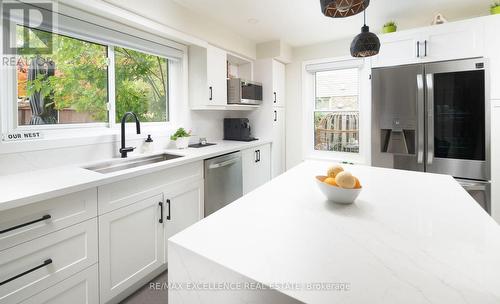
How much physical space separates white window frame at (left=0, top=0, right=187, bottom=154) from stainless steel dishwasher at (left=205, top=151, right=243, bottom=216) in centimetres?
74

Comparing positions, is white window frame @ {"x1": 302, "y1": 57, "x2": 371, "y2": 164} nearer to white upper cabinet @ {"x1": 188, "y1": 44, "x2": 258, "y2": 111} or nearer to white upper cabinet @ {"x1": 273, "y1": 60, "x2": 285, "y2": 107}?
white upper cabinet @ {"x1": 273, "y1": 60, "x2": 285, "y2": 107}

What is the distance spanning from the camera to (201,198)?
2328 millimetres

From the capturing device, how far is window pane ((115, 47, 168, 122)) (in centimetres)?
236

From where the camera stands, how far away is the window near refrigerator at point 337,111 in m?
3.65

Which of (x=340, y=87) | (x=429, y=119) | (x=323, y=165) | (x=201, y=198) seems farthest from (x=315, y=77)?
(x=201, y=198)

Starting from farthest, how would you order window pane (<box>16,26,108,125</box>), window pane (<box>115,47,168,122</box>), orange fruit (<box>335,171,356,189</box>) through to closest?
window pane (<box>115,47,168,122</box>) < window pane (<box>16,26,108,125</box>) < orange fruit (<box>335,171,356,189</box>)

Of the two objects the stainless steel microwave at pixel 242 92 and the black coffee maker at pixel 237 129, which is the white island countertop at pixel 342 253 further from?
the black coffee maker at pixel 237 129

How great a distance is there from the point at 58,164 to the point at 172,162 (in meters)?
0.78

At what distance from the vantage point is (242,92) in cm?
328

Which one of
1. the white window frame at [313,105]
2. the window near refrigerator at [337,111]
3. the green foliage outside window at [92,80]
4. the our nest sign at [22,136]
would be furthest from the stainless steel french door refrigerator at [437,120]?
the our nest sign at [22,136]

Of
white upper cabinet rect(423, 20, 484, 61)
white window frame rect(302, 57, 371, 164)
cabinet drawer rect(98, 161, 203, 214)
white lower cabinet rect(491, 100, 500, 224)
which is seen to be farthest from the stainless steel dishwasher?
white lower cabinet rect(491, 100, 500, 224)

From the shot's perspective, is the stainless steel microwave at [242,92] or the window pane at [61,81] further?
the stainless steel microwave at [242,92]

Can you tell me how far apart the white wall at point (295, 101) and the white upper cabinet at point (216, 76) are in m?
1.31

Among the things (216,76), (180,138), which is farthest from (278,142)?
(180,138)
